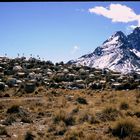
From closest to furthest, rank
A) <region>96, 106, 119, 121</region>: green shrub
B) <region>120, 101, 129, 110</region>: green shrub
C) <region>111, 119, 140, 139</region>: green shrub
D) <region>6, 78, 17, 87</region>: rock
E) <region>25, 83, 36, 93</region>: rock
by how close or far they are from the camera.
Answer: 1. <region>111, 119, 140, 139</region>: green shrub
2. <region>96, 106, 119, 121</region>: green shrub
3. <region>120, 101, 129, 110</region>: green shrub
4. <region>25, 83, 36, 93</region>: rock
5. <region>6, 78, 17, 87</region>: rock

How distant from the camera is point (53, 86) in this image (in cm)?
6600

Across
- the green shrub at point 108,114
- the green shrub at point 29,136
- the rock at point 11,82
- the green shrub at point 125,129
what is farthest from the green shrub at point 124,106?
the rock at point 11,82

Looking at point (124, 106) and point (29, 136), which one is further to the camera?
point (124, 106)

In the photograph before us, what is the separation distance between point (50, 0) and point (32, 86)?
172 ft

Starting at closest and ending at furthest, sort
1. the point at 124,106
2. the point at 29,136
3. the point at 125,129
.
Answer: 1. the point at 125,129
2. the point at 29,136
3. the point at 124,106

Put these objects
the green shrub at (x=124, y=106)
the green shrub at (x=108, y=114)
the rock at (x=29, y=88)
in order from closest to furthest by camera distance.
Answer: the green shrub at (x=108, y=114) → the green shrub at (x=124, y=106) → the rock at (x=29, y=88)

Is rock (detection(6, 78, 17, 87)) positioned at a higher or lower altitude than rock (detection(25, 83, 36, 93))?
higher

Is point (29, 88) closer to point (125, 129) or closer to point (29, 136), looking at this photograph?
point (29, 136)

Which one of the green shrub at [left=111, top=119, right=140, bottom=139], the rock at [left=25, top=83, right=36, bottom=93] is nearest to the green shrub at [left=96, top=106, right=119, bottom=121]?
the green shrub at [left=111, top=119, right=140, bottom=139]

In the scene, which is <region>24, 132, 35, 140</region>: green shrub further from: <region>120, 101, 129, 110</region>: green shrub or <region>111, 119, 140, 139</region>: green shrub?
<region>120, 101, 129, 110</region>: green shrub

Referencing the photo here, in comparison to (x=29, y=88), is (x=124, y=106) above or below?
above

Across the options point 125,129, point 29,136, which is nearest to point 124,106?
point 125,129

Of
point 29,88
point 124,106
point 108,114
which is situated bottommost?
point 29,88

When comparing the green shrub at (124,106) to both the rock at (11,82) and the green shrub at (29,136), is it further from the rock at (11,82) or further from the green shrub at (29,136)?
the rock at (11,82)
